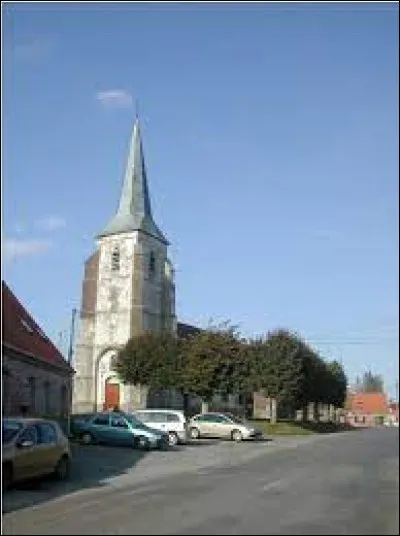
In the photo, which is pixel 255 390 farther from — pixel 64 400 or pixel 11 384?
pixel 11 384

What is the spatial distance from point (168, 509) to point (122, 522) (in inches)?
89.4

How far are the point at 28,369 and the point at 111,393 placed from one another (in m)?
50.5

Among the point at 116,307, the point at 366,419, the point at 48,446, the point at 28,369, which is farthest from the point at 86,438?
the point at 116,307

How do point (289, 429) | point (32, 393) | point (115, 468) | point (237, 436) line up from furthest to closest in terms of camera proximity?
point (289, 429)
point (237, 436)
point (32, 393)
point (115, 468)

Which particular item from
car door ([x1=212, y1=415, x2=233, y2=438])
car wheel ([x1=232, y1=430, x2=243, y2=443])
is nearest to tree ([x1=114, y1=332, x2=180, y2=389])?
car door ([x1=212, y1=415, x2=233, y2=438])

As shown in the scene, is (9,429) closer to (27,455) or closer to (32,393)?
(27,455)

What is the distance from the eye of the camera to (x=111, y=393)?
3420 inches

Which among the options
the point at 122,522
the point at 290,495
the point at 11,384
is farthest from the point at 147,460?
the point at 122,522

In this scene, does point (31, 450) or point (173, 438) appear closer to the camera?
point (31, 450)

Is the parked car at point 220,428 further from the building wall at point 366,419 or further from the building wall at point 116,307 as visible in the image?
the building wall at point 366,419

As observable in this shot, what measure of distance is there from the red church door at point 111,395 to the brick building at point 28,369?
132 feet

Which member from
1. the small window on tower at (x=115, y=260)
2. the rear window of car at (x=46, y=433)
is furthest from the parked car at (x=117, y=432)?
the small window on tower at (x=115, y=260)

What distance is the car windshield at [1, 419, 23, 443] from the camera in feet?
65.1

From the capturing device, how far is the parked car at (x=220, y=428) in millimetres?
51125
